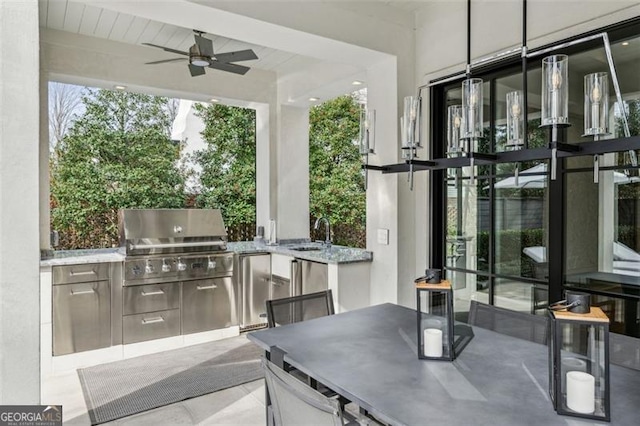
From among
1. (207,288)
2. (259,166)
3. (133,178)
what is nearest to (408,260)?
(207,288)

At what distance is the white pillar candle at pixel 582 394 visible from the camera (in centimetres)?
116

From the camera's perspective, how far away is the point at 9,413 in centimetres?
126

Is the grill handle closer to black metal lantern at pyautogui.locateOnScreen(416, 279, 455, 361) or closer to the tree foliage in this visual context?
the tree foliage

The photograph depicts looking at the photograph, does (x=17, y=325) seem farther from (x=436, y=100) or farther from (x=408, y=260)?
(x=436, y=100)

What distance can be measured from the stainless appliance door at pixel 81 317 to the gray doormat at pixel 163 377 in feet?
0.71

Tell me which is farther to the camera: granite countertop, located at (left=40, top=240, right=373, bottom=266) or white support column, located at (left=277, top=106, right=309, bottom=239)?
white support column, located at (left=277, top=106, right=309, bottom=239)

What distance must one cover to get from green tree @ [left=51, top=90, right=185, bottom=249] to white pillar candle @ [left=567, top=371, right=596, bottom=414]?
564cm

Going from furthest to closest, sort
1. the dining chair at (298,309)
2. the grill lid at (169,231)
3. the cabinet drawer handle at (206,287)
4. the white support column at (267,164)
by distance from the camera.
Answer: the white support column at (267,164)
the cabinet drawer handle at (206,287)
the grill lid at (169,231)
the dining chair at (298,309)

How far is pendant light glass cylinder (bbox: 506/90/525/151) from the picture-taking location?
5.80 feet

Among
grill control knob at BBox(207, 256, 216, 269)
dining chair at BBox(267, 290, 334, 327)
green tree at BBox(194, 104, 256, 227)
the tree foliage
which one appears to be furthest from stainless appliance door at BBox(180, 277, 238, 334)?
the tree foliage

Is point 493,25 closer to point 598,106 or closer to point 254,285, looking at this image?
point 598,106

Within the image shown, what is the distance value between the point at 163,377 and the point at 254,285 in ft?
4.46

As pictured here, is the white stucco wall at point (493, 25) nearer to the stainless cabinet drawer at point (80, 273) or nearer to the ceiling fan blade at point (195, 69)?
the ceiling fan blade at point (195, 69)

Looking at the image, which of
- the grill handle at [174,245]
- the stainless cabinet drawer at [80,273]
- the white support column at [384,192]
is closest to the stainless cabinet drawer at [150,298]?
the stainless cabinet drawer at [80,273]
